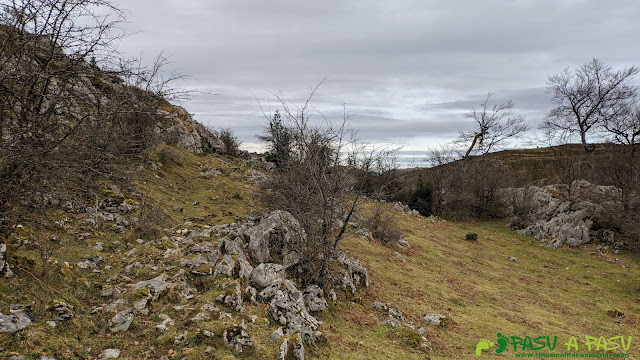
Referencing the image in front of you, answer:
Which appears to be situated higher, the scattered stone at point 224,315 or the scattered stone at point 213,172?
the scattered stone at point 213,172

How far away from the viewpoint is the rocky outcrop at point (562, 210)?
2238 cm

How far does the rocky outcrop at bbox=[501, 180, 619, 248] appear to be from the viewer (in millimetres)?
22375

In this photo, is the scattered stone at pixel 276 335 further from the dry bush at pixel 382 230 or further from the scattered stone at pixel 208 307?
the dry bush at pixel 382 230

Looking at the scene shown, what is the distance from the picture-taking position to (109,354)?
4.93m

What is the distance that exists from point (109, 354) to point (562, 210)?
1168 inches

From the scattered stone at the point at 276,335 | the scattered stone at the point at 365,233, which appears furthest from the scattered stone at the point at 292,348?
the scattered stone at the point at 365,233

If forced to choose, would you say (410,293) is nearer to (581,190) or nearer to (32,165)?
(32,165)

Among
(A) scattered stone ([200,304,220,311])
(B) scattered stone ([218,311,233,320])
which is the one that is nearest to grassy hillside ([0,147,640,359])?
(B) scattered stone ([218,311,233,320])

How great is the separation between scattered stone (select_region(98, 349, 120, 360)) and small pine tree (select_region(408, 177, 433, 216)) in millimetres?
30344

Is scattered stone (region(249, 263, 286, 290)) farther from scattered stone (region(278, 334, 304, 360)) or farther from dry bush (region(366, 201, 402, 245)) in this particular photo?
dry bush (region(366, 201, 402, 245))

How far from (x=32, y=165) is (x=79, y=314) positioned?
8.45 feet

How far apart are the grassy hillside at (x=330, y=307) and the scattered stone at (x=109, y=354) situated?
0.38 ft

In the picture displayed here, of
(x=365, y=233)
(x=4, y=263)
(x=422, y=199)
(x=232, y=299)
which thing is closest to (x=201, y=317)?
(x=232, y=299)

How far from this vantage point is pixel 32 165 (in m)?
5.01
